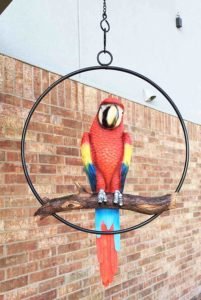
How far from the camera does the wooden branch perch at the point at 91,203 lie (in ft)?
5.53

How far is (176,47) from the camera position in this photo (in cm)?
487

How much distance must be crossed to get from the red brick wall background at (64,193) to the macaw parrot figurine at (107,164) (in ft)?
3.60

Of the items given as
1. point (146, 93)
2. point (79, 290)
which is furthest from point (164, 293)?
point (146, 93)

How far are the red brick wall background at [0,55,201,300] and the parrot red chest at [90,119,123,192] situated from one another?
1107 mm

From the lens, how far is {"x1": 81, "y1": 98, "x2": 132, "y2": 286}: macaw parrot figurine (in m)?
1.74

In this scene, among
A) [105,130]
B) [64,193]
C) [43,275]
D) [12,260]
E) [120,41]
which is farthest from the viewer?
[120,41]

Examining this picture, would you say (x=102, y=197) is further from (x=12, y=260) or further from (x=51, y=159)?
(x=51, y=159)

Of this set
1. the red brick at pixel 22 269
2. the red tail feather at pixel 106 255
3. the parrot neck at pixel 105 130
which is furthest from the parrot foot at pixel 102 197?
the red brick at pixel 22 269

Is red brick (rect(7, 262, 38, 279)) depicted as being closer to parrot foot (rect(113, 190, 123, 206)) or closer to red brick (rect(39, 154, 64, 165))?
red brick (rect(39, 154, 64, 165))

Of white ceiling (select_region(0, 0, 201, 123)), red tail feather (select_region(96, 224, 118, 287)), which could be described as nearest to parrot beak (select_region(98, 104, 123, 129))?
red tail feather (select_region(96, 224, 118, 287))

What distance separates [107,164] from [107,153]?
0.05 meters

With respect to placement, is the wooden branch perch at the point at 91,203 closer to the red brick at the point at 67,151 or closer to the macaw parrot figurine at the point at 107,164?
the macaw parrot figurine at the point at 107,164

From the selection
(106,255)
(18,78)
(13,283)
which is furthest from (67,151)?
(106,255)

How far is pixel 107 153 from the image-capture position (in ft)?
5.82
